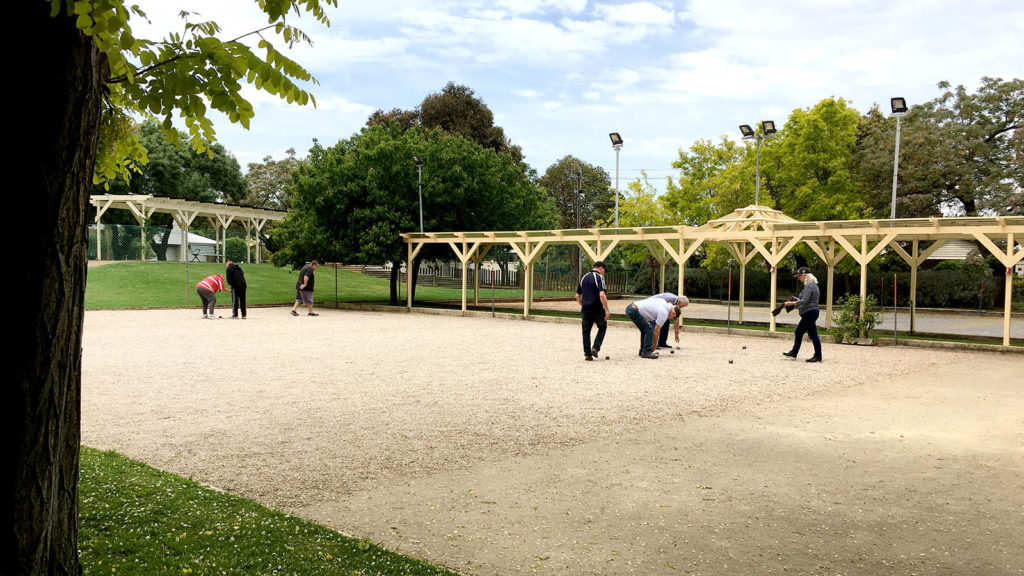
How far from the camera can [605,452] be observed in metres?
6.51

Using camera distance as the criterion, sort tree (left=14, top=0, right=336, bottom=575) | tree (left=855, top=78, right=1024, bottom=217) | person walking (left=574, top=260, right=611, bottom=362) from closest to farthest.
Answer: tree (left=14, top=0, right=336, bottom=575) → person walking (left=574, top=260, right=611, bottom=362) → tree (left=855, top=78, right=1024, bottom=217)

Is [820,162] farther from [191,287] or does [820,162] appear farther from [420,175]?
[191,287]

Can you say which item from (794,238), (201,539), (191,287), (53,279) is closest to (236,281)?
(191,287)

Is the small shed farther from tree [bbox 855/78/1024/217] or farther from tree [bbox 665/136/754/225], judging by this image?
tree [bbox 855/78/1024/217]

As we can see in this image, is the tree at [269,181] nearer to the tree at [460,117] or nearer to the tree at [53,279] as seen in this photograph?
the tree at [460,117]

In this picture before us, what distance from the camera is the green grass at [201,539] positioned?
146 inches

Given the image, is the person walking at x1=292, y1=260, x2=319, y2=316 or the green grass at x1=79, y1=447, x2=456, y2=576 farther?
the person walking at x1=292, y1=260, x2=319, y2=316

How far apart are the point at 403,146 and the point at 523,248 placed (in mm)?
6651

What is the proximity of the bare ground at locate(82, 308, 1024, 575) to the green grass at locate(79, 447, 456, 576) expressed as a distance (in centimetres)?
31

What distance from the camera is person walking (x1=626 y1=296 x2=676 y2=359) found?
13266 mm

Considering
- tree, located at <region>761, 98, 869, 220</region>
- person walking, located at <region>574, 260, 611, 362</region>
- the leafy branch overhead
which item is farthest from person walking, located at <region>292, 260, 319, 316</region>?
tree, located at <region>761, 98, 869, 220</region>

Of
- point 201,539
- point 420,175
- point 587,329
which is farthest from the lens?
point 420,175

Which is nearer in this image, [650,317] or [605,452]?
[605,452]

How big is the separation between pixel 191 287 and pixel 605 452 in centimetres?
2803
